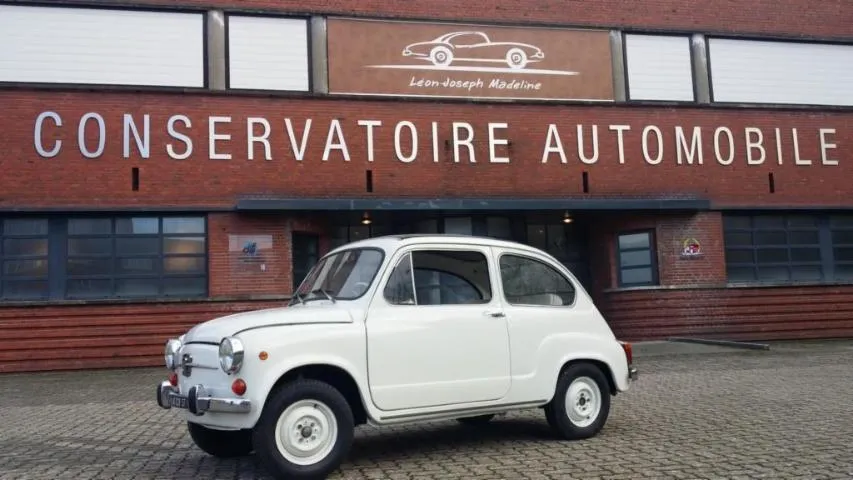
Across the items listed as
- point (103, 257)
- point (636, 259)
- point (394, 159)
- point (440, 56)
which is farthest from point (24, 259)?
point (636, 259)

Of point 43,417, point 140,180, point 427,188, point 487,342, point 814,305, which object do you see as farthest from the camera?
point 814,305

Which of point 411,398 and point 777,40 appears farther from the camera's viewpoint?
point 777,40

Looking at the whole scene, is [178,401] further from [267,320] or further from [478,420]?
[478,420]

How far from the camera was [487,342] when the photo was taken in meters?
6.08

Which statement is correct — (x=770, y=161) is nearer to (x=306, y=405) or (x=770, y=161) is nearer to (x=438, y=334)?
(x=438, y=334)

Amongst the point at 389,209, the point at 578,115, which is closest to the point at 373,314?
the point at 389,209

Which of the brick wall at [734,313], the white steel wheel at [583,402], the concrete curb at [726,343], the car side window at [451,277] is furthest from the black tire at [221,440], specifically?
the brick wall at [734,313]

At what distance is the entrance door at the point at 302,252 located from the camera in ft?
50.8

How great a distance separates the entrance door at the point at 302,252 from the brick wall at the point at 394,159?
0.99 metres

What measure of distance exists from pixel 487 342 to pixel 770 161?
13.9 m

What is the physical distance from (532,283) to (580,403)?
113cm

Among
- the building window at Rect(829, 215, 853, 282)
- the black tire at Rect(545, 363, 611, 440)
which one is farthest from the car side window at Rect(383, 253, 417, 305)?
the building window at Rect(829, 215, 853, 282)

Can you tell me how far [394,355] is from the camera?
5613 millimetres

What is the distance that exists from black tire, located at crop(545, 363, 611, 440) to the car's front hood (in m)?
2.09
